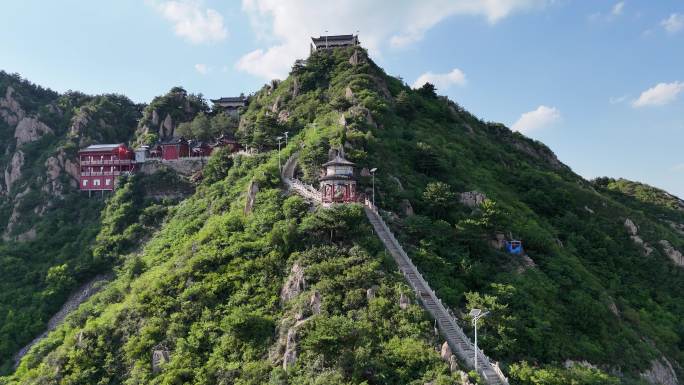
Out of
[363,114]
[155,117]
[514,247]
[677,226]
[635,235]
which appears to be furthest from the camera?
[155,117]

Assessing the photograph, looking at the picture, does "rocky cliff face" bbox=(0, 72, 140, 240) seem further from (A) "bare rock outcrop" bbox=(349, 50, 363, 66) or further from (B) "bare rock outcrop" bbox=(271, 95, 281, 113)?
(A) "bare rock outcrop" bbox=(349, 50, 363, 66)

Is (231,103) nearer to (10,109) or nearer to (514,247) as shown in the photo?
(10,109)

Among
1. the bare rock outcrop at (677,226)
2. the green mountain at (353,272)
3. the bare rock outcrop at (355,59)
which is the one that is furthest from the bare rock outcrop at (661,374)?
the bare rock outcrop at (355,59)

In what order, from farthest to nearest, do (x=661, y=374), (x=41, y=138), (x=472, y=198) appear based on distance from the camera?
(x=41, y=138) → (x=472, y=198) → (x=661, y=374)

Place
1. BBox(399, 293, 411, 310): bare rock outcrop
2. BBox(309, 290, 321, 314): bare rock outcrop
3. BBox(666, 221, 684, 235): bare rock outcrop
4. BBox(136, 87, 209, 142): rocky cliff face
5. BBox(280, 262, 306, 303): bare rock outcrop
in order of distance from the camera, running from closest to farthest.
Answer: BBox(399, 293, 411, 310): bare rock outcrop → BBox(309, 290, 321, 314): bare rock outcrop → BBox(280, 262, 306, 303): bare rock outcrop → BBox(666, 221, 684, 235): bare rock outcrop → BBox(136, 87, 209, 142): rocky cliff face

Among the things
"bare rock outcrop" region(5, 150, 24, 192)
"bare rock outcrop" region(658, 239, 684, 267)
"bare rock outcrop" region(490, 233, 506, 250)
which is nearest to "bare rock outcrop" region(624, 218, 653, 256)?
"bare rock outcrop" region(658, 239, 684, 267)

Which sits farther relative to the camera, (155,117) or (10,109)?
(10,109)

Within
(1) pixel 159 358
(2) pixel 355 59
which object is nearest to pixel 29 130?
(2) pixel 355 59

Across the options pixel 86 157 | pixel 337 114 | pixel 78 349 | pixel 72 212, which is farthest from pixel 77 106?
pixel 78 349
